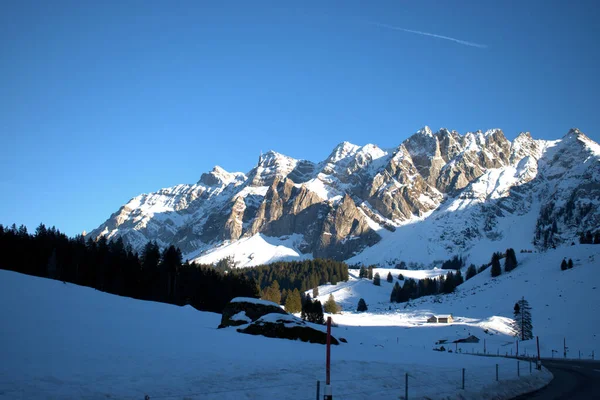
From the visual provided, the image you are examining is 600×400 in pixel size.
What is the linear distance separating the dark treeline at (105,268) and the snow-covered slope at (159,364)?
4561cm

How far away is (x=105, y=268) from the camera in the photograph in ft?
249

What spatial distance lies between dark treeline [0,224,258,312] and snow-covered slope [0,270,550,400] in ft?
150

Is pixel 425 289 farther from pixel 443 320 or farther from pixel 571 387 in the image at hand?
pixel 571 387

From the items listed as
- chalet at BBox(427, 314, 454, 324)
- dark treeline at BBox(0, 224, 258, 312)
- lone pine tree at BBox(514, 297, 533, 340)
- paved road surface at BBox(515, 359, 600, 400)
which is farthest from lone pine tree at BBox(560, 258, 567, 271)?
paved road surface at BBox(515, 359, 600, 400)

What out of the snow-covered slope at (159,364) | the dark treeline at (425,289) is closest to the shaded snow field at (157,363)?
the snow-covered slope at (159,364)

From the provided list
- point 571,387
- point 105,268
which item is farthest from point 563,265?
point 571,387

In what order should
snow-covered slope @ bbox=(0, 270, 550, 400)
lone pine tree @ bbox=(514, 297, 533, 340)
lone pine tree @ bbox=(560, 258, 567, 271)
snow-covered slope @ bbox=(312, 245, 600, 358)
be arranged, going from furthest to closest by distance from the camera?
lone pine tree @ bbox=(560, 258, 567, 271) < lone pine tree @ bbox=(514, 297, 533, 340) < snow-covered slope @ bbox=(312, 245, 600, 358) < snow-covered slope @ bbox=(0, 270, 550, 400)

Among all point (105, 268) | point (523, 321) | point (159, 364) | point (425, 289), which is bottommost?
point (523, 321)

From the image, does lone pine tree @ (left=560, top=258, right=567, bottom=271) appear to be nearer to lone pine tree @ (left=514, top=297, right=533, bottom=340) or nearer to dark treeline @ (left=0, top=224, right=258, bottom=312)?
lone pine tree @ (left=514, top=297, right=533, bottom=340)

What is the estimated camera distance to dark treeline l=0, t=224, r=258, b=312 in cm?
7212

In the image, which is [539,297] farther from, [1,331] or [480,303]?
[1,331]

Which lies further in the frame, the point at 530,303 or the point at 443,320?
the point at 530,303

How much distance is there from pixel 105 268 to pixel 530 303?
9072 cm

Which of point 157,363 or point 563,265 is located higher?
point 563,265
